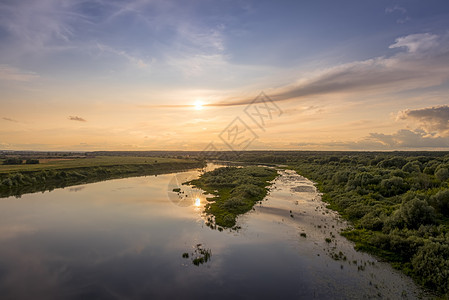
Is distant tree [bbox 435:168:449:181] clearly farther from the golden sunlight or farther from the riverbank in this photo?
the riverbank

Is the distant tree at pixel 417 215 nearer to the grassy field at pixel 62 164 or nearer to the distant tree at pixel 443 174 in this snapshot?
the distant tree at pixel 443 174

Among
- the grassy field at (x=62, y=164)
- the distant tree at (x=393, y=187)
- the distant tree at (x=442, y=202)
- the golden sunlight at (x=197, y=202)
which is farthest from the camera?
the grassy field at (x=62, y=164)

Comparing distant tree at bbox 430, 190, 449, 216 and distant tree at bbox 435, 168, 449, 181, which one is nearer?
distant tree at bbox 430, 190, 449, 216

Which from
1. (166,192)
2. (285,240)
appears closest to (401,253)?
(285,240)

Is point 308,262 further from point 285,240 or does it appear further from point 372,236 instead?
point 372,236

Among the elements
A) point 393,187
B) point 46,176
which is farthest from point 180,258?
point 46,176

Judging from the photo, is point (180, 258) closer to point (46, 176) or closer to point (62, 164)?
point (46, 176)

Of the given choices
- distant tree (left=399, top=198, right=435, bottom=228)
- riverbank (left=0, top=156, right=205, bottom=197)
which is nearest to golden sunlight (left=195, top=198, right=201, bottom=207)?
distant tree (left=399, top=198, right=435, bottom=228)

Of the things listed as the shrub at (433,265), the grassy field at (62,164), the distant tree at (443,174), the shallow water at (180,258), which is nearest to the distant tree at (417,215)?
the shrub at (433,265)
